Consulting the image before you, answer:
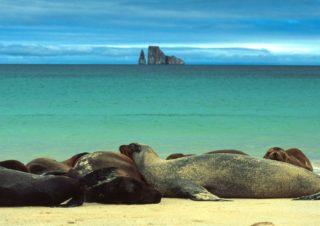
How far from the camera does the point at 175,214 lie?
7.93 metres

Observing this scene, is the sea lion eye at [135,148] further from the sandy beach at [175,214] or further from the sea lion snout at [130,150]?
the sandy beach at [175,214]

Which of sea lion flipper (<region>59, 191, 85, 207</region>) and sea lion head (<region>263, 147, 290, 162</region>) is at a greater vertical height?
sea lion head (<region>263, 147, 290, 162</region>)

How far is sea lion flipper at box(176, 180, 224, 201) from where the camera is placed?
9250 millimetres

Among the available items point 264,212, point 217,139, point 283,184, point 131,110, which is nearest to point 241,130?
point 217,139

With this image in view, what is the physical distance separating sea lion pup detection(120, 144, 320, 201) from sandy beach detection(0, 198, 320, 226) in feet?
2.34

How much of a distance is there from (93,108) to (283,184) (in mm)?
25918

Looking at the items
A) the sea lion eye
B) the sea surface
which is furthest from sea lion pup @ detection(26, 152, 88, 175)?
the sea surface

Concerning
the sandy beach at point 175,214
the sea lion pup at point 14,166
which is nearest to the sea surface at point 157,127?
the sea lion pup at point 14,166

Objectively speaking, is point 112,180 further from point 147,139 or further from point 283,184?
point 147,139

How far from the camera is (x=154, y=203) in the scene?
8.92 m

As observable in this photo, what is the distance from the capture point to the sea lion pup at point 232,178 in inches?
384

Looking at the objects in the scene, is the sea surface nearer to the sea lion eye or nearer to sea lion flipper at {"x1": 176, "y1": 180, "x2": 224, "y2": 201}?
the sea lion eye

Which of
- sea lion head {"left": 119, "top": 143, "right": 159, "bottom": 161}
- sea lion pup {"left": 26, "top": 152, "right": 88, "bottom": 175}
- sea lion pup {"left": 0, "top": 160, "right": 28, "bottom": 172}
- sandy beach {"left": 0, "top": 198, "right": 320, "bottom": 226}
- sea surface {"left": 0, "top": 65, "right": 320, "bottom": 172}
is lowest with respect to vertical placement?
sea surface {"left": 0, "top": 65, "right": 320, "bottom": 172}

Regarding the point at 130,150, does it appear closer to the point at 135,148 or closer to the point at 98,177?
the point at 135,148
